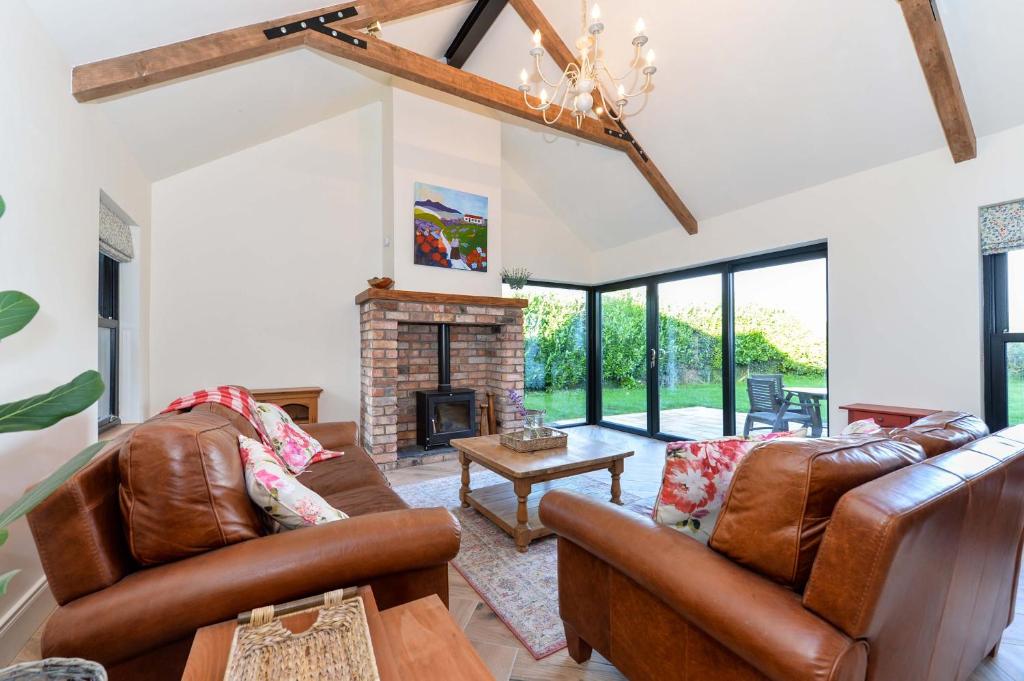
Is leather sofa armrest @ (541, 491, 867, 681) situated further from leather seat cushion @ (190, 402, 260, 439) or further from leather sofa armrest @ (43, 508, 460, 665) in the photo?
leather seat cushion @ (190, 402, 260, 439)

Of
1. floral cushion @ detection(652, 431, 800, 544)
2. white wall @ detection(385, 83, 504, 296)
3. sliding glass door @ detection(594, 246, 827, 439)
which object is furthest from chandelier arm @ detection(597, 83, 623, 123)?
floral cushion @ detection(652, 431, 800, 544)

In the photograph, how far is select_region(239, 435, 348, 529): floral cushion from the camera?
1.28 metres

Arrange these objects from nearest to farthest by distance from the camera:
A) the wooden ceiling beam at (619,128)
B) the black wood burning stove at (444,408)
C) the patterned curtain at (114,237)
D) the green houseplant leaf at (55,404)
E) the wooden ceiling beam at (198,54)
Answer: the green houseplant leaf at (55,404), the wooden ceiling beam at (198,54), the patterned curtain at (114,237), the wooden ceiling beam at (619,128), the black wood burning stove at (444,408)

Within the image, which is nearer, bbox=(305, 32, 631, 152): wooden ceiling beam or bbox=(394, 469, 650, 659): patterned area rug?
bbox=(394, 469, 650, 659): patterned area rug

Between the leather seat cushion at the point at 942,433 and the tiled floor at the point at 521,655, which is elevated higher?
the leather seat cushion at the point at 942,433

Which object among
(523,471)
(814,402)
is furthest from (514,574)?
(814,402)

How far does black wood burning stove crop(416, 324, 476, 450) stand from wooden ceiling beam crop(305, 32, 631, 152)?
82.6 inches

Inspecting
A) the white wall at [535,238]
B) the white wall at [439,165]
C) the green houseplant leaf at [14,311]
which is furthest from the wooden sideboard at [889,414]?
the green houseplant leaf at [14,311]

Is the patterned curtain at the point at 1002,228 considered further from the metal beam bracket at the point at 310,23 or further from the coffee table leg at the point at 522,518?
the metal beam bracket at the point at 310,23

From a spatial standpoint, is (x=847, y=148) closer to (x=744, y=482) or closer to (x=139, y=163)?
(x=744, y=482)

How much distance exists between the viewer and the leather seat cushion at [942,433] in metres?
1.33

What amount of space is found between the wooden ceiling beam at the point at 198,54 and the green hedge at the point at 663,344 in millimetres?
3382

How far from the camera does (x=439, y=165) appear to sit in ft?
14.5

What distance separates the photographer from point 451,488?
11.2ft
